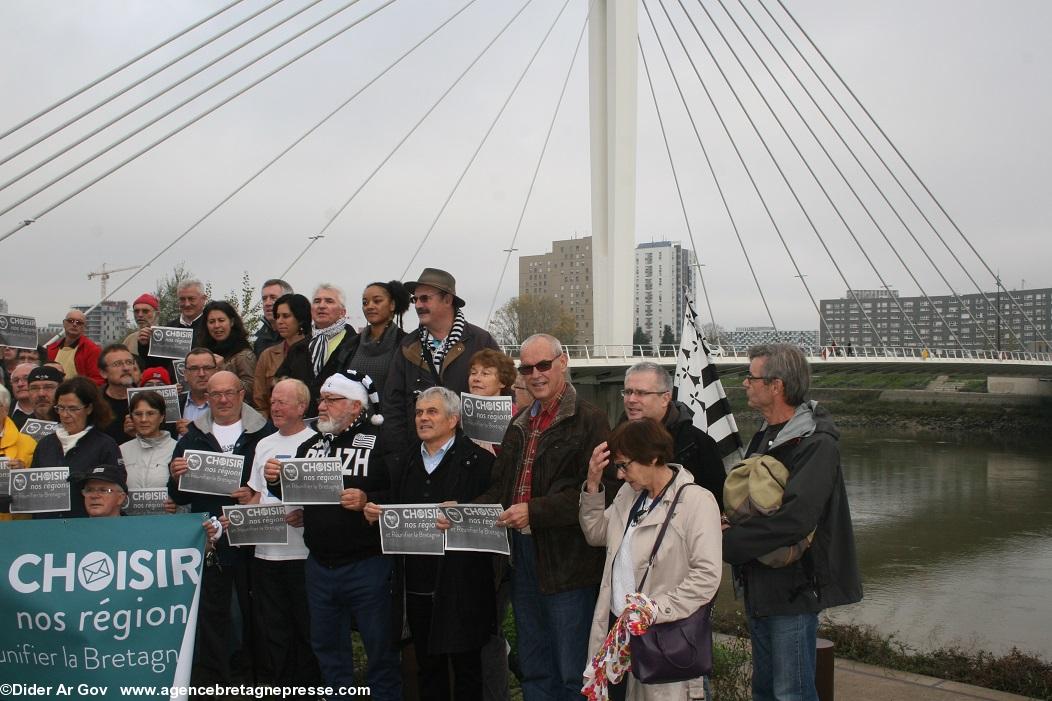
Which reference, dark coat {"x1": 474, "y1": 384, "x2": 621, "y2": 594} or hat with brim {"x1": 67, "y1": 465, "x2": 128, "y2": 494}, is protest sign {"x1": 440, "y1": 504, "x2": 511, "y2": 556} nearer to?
dark coat {"x1": 474, "y1": 384, "x2": 621, "y2": 594}

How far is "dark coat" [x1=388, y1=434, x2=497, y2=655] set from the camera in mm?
3857

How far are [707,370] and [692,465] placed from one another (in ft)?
6.87

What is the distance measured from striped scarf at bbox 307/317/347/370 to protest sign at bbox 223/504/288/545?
1.28m

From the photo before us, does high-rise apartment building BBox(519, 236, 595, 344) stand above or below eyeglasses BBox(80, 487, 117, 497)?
above

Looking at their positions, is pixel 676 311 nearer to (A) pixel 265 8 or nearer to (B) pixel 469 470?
(A) pixel 265 8

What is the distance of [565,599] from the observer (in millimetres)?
3801

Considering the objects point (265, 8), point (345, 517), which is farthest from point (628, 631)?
point (265, 8)

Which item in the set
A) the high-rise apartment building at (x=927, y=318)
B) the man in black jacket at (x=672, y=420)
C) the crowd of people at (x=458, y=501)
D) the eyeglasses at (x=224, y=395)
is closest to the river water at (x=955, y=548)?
the man in black jacket at (x=672, y=420)

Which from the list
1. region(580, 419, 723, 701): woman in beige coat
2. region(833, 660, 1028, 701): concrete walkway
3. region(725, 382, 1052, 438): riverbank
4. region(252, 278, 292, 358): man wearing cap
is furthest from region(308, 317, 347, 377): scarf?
region(725, 382, 1052, 438): riverbank

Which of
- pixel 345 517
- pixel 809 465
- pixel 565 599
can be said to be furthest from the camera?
pixel 345 517

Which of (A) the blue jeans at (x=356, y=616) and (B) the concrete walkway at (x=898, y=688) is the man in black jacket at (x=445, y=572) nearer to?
(A) the blue jeans at (x=356, y=616)

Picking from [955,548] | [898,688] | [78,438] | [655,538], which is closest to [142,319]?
[78,438]

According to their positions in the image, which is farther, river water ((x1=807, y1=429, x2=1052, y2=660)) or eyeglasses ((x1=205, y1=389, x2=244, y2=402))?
Result: river water ((x1=807, y1=429, x2=1052, y2=660))

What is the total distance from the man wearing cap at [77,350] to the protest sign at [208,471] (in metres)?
2.73
